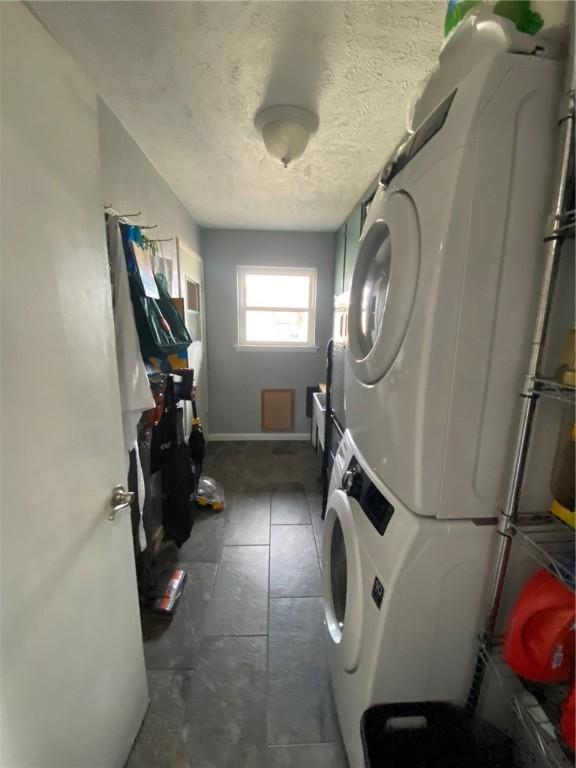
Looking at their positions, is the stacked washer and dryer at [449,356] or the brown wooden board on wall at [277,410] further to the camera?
the brown wooden board on wall at [277,410]

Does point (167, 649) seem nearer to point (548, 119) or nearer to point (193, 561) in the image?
point (193, 561)

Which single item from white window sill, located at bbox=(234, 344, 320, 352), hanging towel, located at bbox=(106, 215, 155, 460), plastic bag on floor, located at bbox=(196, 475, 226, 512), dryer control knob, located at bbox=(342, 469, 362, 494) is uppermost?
hanging towel, located at bbox=(106, 215, 155, 460)

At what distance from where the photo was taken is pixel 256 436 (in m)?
3.74

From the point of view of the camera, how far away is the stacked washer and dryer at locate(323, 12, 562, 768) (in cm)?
57

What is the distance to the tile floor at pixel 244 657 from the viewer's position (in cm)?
108

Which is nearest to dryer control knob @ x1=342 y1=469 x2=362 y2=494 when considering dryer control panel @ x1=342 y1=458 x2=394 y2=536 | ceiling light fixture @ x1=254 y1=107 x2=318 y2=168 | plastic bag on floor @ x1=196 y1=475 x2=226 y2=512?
dryer control panel @ x1=342 y1=458 x2=394 y2=536

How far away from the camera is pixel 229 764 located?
3.40 feet

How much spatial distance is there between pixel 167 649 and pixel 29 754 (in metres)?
0.90

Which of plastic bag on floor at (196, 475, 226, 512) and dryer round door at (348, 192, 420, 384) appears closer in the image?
dryer round door at (348, 192, 420, 384)

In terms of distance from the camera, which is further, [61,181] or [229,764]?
[229,764]

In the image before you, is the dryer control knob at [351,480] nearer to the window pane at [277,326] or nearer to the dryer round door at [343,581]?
the dryer round door at [343,581]

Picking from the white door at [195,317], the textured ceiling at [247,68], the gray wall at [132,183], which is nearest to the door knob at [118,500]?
the gray wall at [132,183]

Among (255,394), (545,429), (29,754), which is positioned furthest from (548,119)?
(255,394)

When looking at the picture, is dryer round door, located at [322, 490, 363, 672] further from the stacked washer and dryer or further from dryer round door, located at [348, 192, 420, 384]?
dryer round door, located at [348, 192, 420, 384]
